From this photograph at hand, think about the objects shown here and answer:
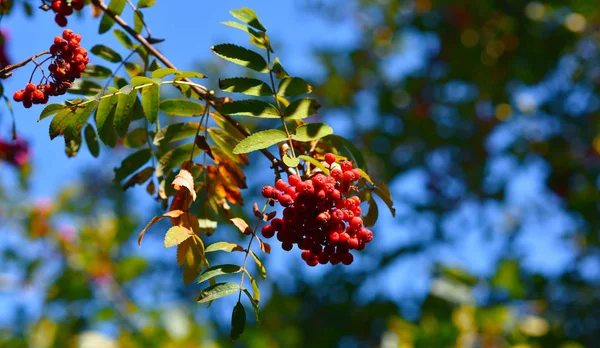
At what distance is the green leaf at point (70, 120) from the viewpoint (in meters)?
1.47

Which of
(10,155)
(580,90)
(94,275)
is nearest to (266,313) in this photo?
(94,275)

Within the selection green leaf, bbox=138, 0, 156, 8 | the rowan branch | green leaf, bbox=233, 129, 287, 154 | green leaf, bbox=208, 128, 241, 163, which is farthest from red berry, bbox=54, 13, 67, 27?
green leaf, bbox=233, 129, 287, 154

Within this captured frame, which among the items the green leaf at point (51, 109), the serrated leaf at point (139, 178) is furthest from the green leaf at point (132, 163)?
the green leaf at point (51, 109)

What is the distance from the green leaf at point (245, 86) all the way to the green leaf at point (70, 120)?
A: 0.32m

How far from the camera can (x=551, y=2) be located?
273 inches

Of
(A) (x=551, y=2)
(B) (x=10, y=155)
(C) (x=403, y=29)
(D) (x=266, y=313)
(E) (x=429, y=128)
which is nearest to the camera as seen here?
(B) (x=10, y=155)

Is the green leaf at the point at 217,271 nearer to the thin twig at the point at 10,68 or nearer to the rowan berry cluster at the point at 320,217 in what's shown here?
the rowan berry cluster at the point at 320,217

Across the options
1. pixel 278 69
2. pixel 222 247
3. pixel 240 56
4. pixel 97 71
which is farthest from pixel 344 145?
pixel 97 71

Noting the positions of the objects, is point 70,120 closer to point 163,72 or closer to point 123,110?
point 123,110

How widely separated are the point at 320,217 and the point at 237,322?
317mm

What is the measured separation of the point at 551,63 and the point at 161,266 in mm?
5985

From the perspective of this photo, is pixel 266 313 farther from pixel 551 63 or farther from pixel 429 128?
pixel 551 63

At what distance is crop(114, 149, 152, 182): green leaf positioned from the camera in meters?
1.85

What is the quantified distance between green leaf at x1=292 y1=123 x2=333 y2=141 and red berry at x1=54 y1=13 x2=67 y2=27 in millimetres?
791
